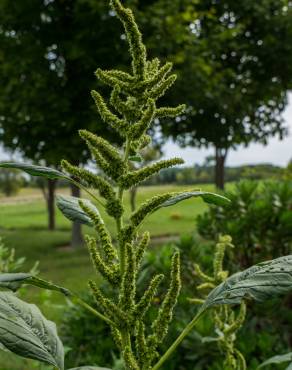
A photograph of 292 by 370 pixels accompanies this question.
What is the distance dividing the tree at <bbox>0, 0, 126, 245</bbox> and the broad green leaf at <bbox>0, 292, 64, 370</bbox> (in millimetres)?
13552

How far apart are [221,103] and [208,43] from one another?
207 centimetres

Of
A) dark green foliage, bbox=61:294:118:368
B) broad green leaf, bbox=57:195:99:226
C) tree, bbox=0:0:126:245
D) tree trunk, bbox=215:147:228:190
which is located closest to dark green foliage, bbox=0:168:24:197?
tree trunk, bbox=215:147:228:190

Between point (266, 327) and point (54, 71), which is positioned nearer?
point (266, 327)

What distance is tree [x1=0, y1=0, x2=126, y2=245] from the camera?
1530 cm

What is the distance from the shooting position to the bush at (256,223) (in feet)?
17.3

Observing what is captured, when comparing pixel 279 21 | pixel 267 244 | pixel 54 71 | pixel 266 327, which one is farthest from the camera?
pixel 279 21

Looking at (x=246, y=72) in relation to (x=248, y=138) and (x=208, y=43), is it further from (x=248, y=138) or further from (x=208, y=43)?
(x=208, y=43)

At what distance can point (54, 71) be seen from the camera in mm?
16453

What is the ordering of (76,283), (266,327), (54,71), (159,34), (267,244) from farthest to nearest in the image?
1. (54,71)
2. (159,34)
3. (76,283)
4. (267,244)
5. (266,327)

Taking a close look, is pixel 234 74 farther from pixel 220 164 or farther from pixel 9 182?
pixel 9 182

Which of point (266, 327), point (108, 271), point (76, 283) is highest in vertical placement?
point (108, 271)

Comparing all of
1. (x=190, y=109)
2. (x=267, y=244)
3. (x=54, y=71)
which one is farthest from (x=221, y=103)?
(x=267, y=244)

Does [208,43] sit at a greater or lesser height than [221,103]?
greater

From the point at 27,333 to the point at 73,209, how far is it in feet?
1.28
